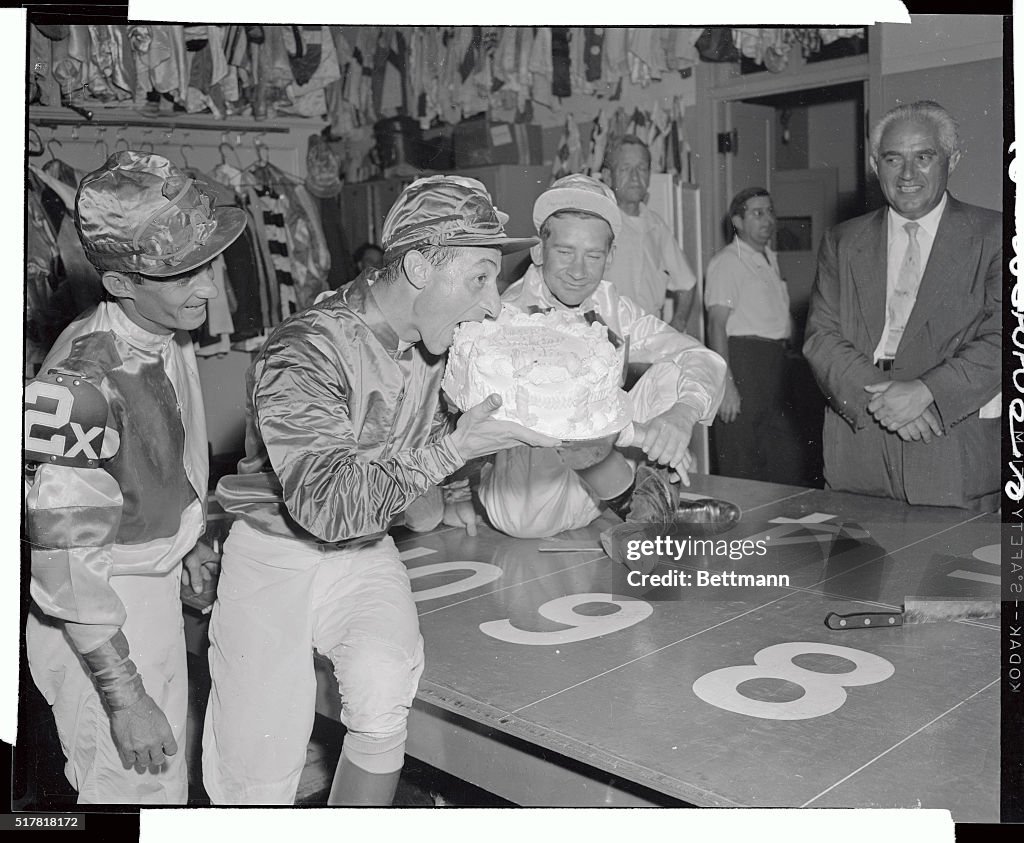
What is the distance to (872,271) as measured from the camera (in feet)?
7.71

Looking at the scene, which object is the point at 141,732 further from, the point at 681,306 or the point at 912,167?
the point at 912,167

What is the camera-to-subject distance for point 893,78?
2186 millimetres

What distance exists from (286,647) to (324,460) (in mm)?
465

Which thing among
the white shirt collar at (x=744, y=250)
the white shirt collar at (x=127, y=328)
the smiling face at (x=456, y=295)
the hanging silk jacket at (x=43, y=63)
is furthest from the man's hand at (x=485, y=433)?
the hanging silk jacket at (x=43, y=63)

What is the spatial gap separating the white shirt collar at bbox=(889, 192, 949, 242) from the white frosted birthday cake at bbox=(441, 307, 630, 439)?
0.70m

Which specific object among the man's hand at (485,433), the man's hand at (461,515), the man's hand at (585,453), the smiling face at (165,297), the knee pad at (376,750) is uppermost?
the smiling face at (165,297)

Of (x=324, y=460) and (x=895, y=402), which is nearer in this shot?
(x=324, y=460)

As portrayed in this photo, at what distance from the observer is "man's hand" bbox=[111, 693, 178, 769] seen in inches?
78.2

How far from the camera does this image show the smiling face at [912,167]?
2.19 meters

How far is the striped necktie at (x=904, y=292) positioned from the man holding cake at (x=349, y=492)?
34.7 inches

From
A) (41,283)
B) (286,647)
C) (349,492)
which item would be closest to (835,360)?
(349,492)

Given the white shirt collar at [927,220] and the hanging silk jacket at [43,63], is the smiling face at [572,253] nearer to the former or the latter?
the white shirt collar at [927,220]

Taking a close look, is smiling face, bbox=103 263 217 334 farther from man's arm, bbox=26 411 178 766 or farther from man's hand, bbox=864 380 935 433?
man's hand, bbox=864 380 935 433

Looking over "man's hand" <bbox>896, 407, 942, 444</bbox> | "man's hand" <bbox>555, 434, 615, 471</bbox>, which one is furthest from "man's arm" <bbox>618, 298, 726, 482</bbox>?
"man's hand" <bbox>896, 407, 942, 444</bbox>
